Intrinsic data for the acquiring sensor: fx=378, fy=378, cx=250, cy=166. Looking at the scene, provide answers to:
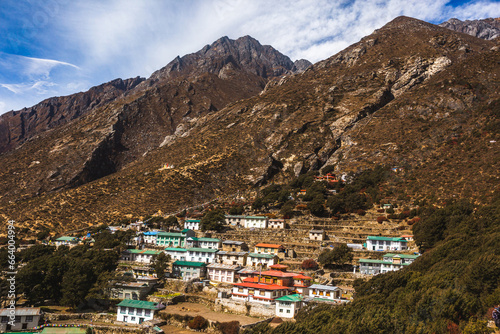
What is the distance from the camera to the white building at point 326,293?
116 feet

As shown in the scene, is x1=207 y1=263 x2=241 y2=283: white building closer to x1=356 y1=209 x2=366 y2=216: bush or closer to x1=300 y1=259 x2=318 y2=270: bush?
x1=300 y1=259 x2=318 y2=270: bush

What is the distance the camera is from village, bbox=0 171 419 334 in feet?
118

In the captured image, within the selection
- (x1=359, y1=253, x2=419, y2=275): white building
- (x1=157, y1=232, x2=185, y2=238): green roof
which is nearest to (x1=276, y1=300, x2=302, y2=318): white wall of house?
(x1=359, y1=253, x2=419, y2=275): white building

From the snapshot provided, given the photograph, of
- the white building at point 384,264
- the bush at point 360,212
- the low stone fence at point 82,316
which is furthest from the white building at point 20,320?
the bush at point 360,212

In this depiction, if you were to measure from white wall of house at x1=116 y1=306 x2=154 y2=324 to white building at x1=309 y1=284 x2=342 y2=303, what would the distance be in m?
16.0

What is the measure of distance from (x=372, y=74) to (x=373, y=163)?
159 feet

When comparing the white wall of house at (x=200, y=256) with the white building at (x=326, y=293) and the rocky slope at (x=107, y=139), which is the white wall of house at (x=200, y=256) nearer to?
the white building at (x=326, y=293)

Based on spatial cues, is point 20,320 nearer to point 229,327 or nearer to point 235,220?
point 229,327

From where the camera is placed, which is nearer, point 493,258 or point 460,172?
point 493,258

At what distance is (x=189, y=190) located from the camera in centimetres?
8675

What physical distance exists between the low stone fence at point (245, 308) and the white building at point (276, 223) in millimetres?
25682

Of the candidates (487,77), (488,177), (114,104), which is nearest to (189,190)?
(488,177)

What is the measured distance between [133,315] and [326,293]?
19062 mm

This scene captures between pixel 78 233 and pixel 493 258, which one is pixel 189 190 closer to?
pixel 78 233
